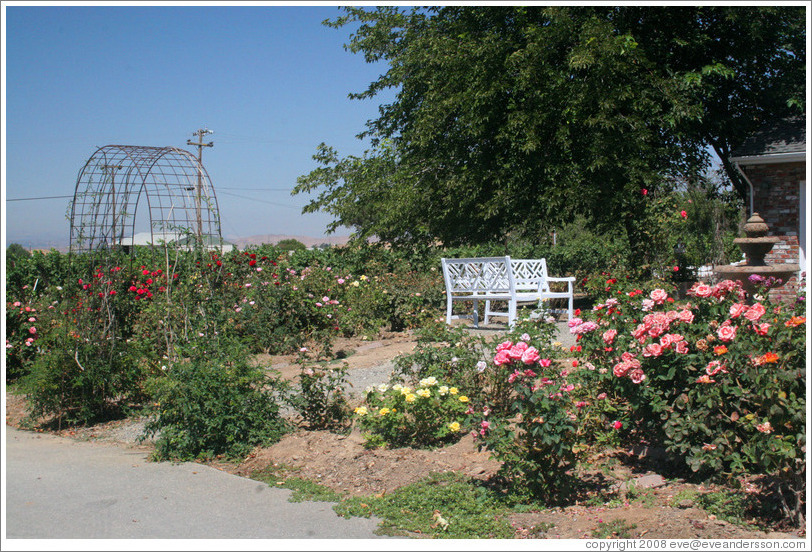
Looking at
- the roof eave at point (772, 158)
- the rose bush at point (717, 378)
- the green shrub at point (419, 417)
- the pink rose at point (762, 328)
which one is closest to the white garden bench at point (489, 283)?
the roof eave at point (772, 158)

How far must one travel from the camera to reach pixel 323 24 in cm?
1806

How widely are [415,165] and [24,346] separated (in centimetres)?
888

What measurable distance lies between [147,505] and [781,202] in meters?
10.3

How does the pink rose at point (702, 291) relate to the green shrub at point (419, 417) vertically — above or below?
above

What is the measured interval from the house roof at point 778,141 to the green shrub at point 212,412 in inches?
350

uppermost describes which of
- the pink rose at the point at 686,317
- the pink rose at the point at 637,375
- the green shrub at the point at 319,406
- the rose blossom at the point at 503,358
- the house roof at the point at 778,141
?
the house roof at the point at 778,141

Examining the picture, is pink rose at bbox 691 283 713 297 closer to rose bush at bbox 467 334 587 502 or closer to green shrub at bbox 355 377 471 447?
rose bush at bbox 467 334 587 502

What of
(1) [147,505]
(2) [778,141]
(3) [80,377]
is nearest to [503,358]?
(1) [147,505]

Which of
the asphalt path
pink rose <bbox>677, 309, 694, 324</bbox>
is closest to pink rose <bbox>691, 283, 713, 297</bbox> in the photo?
pink rose <bbox>677, 309, 694, 324</bbox>

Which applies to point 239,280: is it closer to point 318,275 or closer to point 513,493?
point 318,275

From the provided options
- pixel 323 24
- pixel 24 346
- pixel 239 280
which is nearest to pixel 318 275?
pixel 239 280

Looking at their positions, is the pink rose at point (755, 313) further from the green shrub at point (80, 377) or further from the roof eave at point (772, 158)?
the roof eave at point (772, 158)

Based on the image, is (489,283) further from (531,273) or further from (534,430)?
(534,430)

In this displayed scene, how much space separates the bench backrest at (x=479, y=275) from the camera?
9.79 metres
